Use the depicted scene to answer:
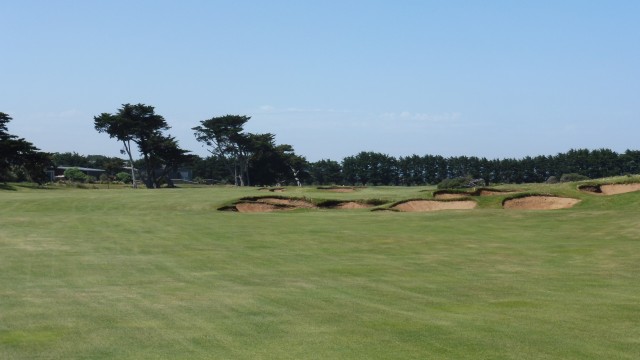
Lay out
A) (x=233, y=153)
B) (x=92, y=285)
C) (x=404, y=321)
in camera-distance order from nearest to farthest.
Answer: (x=404, y=321)
(x=92, y=285)
(x=233, y=153)

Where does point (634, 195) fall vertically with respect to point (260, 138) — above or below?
below

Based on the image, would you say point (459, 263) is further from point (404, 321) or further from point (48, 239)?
point (48, 239)

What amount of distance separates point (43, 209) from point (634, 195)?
3456cm

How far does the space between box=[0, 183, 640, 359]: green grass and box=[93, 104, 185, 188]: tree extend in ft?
234

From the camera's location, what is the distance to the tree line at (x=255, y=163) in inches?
4122

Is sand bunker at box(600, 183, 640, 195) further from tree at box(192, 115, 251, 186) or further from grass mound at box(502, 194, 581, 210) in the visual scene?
tree at box(192, 115, 251, 186)

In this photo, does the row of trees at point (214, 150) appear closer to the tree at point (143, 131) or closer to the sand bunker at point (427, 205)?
the tree at point (143, 131)

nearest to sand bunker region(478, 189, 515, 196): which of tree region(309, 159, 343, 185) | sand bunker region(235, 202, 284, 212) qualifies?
sand bunker region(235, 202, 284, 212)

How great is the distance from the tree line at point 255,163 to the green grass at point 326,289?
60622 mm

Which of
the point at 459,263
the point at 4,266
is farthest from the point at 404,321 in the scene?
the point at 4,266

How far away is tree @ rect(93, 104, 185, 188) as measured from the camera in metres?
105

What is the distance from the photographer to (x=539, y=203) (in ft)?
140

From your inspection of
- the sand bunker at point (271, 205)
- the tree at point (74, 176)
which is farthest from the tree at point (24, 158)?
the sand bunker at point (271, 205)

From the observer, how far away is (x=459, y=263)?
21.7 m
